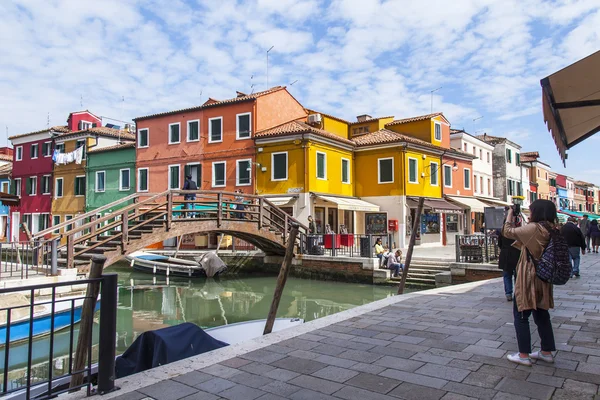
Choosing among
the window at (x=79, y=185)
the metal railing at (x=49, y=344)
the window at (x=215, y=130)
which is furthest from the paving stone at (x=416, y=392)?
the window at (x=79, y=185)

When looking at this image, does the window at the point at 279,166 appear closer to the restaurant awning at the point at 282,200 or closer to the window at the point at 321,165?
the restaurant awning at the point at 282,200

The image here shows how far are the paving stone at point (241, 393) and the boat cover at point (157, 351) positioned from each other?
1.23 m

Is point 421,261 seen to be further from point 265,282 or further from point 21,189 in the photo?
point 21,189

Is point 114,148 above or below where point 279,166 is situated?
above

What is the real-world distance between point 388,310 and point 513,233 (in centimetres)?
312

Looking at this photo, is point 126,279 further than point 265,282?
Yes

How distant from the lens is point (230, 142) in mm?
24641

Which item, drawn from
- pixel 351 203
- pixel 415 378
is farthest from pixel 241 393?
pixel 351 203

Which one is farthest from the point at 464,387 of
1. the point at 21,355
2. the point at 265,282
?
the point at 265,282

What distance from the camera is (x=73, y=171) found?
31.5 m

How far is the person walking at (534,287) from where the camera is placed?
3822mm

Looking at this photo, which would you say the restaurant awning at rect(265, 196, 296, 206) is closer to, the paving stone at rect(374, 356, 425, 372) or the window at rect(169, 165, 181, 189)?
the window at rect(169, 165, 181, 189)

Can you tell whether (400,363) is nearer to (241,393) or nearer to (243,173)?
(241,393)

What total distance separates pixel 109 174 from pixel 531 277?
29806 mm
